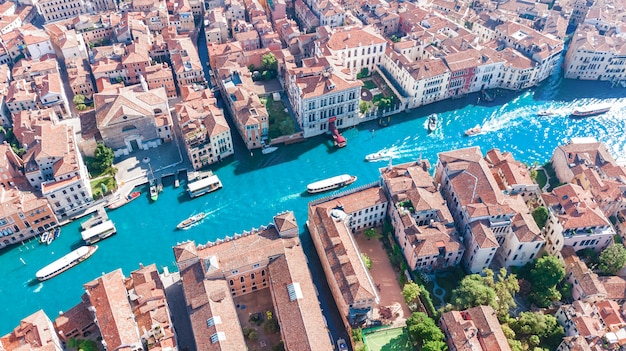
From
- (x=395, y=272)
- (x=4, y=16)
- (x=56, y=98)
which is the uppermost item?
(x=4, y=16)

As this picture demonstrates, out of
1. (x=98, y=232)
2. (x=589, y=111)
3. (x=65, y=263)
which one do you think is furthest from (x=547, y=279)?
(x=65, y=263)

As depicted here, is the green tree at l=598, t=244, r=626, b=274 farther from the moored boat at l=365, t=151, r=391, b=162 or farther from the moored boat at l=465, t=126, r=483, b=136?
the moored boat at l=365, t=151, r=391, b=162

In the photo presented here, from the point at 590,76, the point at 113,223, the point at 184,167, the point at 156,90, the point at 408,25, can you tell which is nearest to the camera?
the point at 113,223

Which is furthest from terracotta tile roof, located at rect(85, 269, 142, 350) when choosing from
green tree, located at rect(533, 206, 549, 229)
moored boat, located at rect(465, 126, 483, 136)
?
moored boat, located at rect(465, 126, 483, 136)

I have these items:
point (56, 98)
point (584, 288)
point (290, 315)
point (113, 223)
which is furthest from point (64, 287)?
point (584, 288)

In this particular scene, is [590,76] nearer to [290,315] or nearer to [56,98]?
[290,315]

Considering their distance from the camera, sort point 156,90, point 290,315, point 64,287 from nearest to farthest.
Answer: point 290,315
point 64,287
point 156,90

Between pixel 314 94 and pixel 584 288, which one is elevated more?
pixel 314 94
